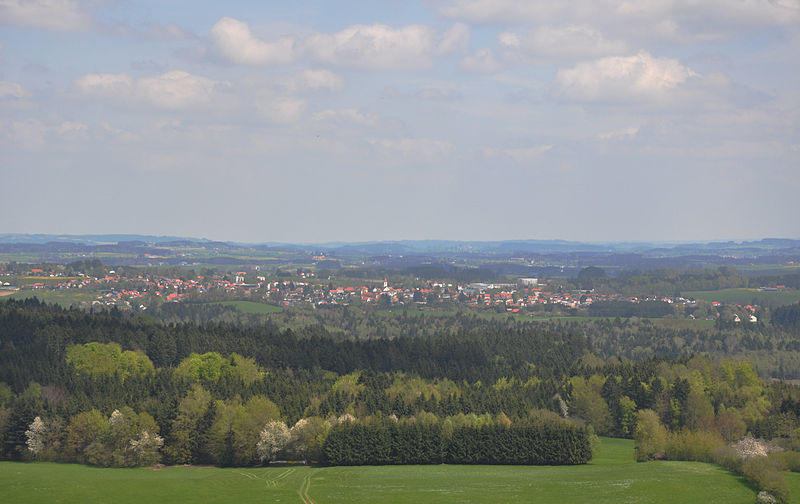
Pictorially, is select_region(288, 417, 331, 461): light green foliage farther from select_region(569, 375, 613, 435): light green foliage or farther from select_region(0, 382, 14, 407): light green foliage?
select_region(569, 375, 613, 435): light green foliage

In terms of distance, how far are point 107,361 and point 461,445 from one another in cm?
5506

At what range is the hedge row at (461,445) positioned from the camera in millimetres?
82562

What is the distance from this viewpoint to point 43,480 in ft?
231

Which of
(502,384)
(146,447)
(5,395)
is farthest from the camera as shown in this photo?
(502,384)

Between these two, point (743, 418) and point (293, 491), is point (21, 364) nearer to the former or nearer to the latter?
point (293, 491)

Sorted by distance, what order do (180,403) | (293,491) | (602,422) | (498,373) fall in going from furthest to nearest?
(498,373)
(602,422)
(180,403)
(293,491)

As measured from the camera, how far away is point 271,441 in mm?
82688

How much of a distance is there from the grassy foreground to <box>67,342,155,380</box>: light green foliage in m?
33.8

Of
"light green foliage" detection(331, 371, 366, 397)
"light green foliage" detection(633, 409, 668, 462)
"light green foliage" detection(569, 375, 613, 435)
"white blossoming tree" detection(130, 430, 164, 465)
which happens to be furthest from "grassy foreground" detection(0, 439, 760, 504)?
"light green foliage" detection(569, 375, 613, 435)

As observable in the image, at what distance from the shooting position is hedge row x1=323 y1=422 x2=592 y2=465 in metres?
82.6

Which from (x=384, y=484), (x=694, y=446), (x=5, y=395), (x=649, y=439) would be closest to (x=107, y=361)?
(x=5, y=395)

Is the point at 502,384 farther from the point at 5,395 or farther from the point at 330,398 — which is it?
the point at 5,395

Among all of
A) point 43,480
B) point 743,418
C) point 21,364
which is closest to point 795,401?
point 743,418

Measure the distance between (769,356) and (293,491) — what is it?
434ft
